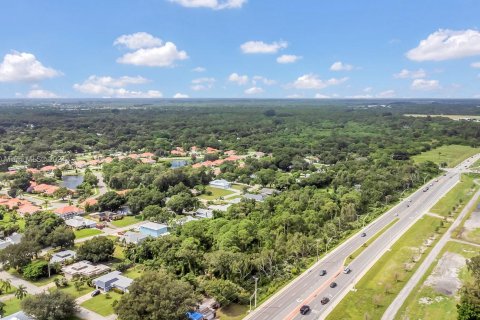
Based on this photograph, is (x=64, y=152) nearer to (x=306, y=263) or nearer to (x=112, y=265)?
(x=112, y=265)

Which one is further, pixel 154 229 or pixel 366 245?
pixel 154 229

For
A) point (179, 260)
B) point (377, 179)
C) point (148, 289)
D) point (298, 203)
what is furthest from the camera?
point (377, 179)

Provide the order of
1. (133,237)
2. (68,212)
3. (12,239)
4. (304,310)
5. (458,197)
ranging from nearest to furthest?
(304,310) → (12,239) → (133,237) → (68,212) → (458,197)

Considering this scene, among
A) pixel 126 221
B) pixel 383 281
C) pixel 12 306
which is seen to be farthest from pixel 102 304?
pixel 383 281

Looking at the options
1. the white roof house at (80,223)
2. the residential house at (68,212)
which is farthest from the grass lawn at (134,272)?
the residential house at (68,212)

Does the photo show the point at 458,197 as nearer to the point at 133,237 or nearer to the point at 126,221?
the point at 133,237

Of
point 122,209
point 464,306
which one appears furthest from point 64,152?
point 464,306

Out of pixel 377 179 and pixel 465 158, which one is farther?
pixel 465 158
